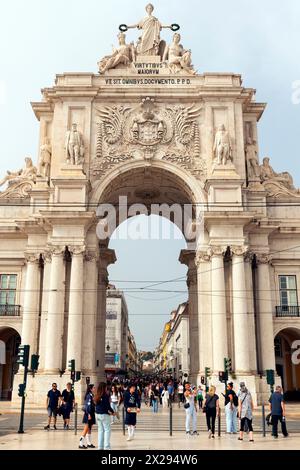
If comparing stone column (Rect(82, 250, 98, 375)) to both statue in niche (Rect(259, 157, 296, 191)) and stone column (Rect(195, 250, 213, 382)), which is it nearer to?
stone column (Rect(195, 250, 213, 382))

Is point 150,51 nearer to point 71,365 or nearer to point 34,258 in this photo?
point 34,258

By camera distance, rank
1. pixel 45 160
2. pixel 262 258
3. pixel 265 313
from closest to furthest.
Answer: pixel 265 313 < pixel 262 258 < pixel 45 160

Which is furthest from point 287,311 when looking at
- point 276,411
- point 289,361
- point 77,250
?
point 276,411

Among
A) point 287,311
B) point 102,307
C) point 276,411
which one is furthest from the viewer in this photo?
point 102,307

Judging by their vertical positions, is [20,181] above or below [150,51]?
below

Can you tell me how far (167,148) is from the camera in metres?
37.8

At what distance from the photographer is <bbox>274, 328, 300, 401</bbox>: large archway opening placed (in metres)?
39.0

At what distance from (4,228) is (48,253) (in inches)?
196

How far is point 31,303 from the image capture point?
35.2 meters

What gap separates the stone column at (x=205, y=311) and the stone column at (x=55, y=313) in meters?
9.22

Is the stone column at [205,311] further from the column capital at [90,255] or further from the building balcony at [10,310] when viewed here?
the building balcony at [10,310]

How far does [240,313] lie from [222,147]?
11745 millimetres

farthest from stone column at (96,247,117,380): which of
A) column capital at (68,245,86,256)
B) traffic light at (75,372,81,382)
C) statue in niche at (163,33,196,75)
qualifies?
statue in niche at (163,33,196,75)
